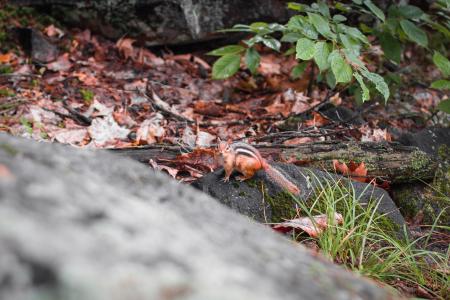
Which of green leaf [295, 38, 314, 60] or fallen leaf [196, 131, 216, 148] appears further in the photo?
fallen leaf [196, 131, 216, 148]

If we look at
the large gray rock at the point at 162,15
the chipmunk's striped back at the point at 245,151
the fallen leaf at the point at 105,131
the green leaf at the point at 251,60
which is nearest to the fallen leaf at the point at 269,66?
the large gray rock at the point at 162,15

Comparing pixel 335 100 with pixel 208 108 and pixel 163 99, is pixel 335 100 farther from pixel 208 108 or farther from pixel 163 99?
pixel 163 99

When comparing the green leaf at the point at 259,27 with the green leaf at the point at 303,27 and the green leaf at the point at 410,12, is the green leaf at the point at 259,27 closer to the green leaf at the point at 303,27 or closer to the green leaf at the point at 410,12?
the green leaf at the point at 303,27

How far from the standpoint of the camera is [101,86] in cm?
511

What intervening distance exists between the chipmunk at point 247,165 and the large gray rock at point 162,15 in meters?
3.12

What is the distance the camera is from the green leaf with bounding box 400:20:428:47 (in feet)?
12.4

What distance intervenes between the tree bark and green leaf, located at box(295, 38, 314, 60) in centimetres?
76

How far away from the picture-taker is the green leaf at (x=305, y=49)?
3.06 metres

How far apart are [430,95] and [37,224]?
6.19 m

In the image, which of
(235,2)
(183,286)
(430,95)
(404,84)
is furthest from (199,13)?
(183,286)

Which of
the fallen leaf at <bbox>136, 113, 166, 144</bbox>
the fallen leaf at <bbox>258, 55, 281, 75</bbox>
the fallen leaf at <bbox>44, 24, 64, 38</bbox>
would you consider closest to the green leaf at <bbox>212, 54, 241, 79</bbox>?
the fallen leaf at <bbox>136, 113, 166, 144</bbox>

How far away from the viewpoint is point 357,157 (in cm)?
347

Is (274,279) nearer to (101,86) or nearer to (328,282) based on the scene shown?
(328,282)

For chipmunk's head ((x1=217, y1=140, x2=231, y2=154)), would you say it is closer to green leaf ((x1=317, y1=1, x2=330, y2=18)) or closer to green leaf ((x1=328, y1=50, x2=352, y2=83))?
green leaf ((x1=328, y1=50, x2=352, y2=83))
